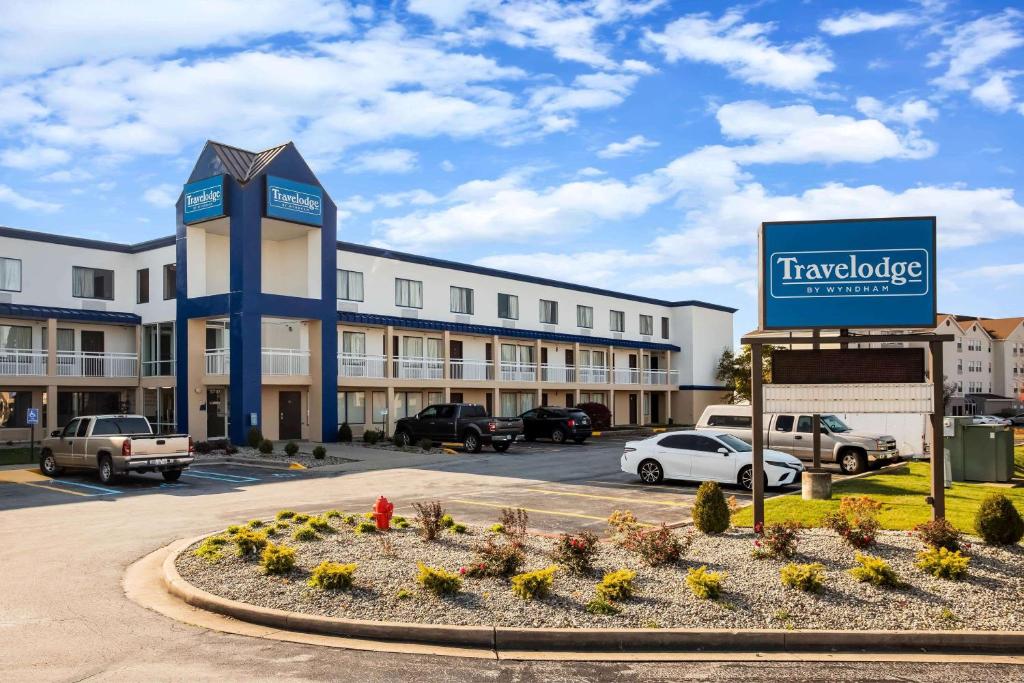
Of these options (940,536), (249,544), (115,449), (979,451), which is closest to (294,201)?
(115,449)

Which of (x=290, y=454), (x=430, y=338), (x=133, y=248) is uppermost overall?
(x=133, y=248)

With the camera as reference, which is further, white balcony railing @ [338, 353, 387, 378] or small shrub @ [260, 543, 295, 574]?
white balcony railing @ [338, 353, 387, 378]

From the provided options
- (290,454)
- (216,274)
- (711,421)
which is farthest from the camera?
(216,274)

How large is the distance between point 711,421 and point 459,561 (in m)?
15.9

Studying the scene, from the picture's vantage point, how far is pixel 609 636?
8.38 metres

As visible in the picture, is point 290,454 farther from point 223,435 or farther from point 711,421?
point 711,421

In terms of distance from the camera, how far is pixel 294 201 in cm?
3378

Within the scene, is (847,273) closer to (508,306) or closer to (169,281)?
(169,281)

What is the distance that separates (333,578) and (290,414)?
27.5m

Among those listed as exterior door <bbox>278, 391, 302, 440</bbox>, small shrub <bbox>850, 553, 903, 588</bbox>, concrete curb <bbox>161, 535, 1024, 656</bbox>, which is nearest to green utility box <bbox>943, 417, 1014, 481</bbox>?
small shrub <bbox>850, 553, 903, 588</bbox>

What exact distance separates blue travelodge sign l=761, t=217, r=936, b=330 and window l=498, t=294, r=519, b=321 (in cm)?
3519

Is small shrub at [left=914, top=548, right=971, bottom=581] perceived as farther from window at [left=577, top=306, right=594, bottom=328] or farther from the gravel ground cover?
window at [left=577, top=306, right=594, bottom=328]

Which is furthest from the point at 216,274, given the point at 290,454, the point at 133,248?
the point at 290,454

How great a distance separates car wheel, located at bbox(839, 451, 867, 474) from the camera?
→ 23438mm
